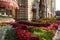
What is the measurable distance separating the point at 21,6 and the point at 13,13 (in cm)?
179

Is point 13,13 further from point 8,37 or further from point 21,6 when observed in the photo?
point 8,37

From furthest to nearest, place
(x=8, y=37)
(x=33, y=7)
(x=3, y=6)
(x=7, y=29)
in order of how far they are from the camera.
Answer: (x=33, y=7)
(x=3, y=6)
(x=7, y=29)
(x=8, y=37)

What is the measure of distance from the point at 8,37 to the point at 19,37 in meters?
0.69

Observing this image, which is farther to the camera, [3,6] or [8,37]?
[3,6]

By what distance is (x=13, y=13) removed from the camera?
40.9m

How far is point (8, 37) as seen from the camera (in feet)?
36.3

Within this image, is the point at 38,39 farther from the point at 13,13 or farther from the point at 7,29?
the point at 13,13

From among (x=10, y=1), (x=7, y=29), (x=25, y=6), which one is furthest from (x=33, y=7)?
(x=7, y=29)

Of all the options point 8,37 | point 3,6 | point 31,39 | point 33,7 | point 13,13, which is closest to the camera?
point 31,39

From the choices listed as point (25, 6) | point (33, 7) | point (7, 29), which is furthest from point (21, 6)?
point (7, 29)

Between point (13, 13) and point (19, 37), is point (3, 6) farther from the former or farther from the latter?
point (19, 37)

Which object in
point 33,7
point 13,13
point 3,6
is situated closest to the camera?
point 3,6

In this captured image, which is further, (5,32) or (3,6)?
(3,6)

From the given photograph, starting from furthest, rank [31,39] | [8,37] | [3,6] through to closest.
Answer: [3,6], [8,37], [31,39]
